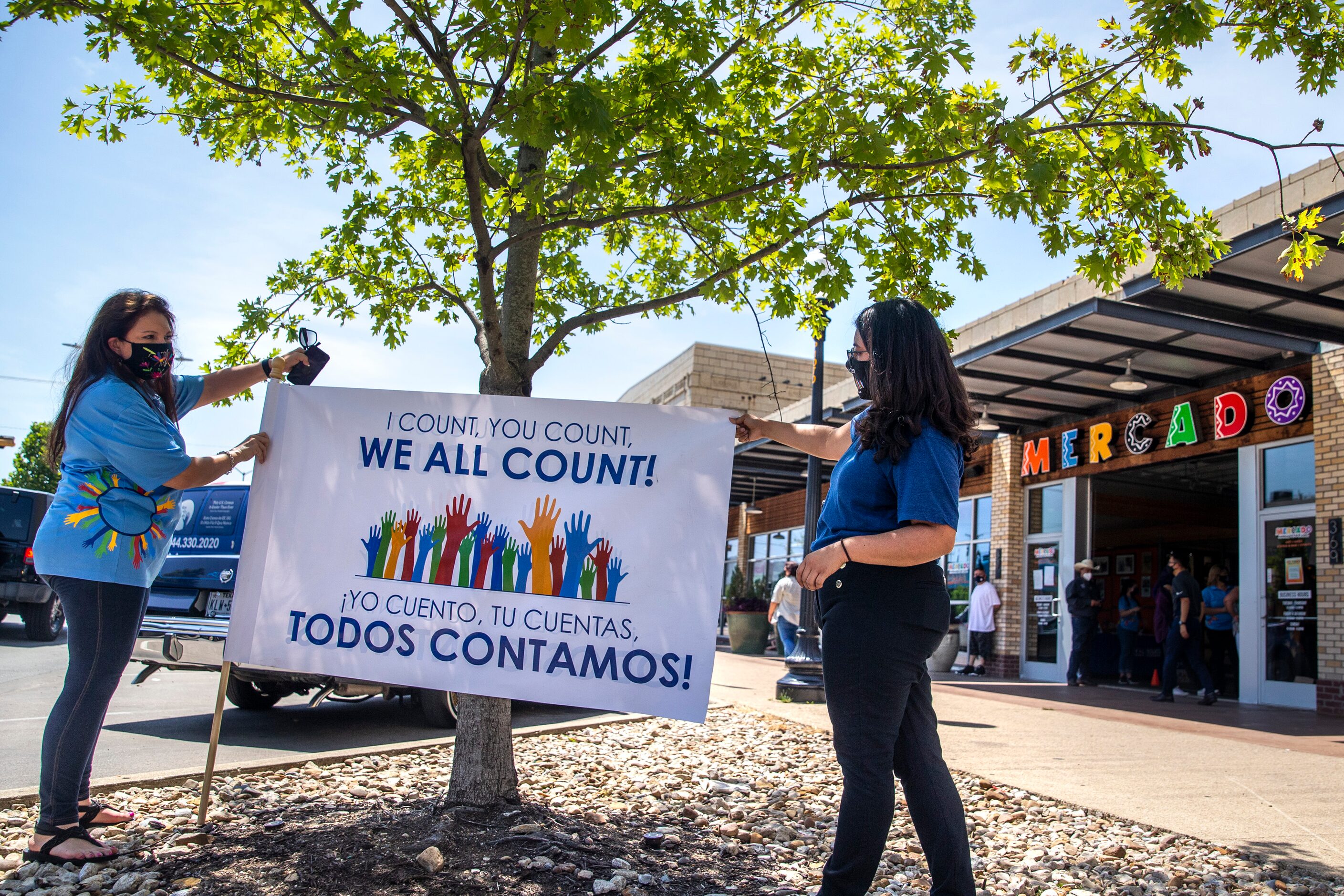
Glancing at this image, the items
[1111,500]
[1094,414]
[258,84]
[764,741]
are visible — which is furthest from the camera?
[1111,500]

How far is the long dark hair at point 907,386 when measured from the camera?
2.53m

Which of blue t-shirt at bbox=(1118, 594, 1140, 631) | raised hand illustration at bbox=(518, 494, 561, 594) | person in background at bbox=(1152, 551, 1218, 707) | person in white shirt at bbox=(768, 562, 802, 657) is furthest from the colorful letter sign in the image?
raised hand illustration at bbox=(518, 494, 561, 594)

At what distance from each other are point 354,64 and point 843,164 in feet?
6.19

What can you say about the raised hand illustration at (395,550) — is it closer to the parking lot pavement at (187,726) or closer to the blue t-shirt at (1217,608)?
the parking lot pavement at (187,726)

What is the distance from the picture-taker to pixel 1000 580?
15.7m

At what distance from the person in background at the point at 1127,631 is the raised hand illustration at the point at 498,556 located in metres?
13.3

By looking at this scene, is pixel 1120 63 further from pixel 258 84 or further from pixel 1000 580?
pixel 1000 580

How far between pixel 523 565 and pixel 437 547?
36cm

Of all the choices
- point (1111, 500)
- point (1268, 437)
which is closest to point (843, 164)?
point (1268, 437)

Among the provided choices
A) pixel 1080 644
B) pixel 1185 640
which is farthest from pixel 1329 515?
pixel 1080 644

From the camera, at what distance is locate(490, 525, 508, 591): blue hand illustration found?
3.51 metres

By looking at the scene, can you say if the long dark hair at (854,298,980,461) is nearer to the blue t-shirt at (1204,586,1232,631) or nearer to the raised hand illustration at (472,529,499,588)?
the raised hand illustration at (472,529,499,588)

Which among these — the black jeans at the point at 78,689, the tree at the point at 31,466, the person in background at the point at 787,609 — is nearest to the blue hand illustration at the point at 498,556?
the black jeans at the point at 78,689

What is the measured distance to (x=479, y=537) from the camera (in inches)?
140
